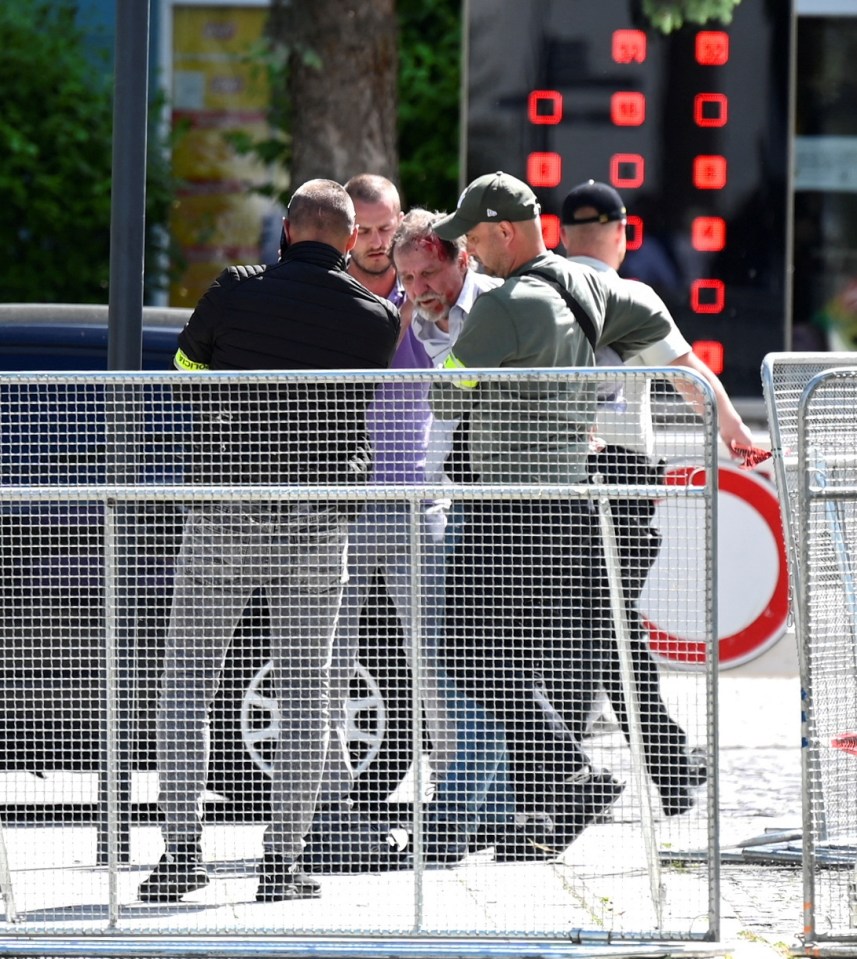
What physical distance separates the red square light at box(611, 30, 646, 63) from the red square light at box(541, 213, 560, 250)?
2.75 ft

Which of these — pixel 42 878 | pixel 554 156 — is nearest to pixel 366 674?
pixel 42 878

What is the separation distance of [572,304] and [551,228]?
3.69 metres

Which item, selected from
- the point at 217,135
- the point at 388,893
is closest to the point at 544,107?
the point at 217,135

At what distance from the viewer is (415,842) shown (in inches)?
178

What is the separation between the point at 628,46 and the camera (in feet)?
29.4

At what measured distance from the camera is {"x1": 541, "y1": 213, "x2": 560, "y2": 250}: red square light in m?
8.83

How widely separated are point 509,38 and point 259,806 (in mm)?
5250

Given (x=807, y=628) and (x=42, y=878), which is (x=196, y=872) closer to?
(x=42, y=878)

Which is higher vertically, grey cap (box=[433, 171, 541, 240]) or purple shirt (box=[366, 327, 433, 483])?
grey cap (box=[433, 171, 541, 240])

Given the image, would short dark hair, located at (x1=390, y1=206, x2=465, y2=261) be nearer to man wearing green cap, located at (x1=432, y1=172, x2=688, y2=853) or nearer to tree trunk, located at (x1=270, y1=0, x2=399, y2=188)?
man wearing green cap, located at (x1=432, y1=172, x2=688, y2=853)

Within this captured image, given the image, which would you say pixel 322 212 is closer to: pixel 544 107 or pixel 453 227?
pixel 453 227

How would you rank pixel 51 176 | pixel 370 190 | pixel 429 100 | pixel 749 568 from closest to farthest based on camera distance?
pixel 370 190
pixel 749 568
pixel 51 176
pixel 429 100

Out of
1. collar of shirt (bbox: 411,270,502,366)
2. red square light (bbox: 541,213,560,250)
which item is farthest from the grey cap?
red square light (bbox: 541,213,560,250)

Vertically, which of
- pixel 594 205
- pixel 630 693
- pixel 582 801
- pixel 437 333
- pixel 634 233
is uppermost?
pixel 634 233
